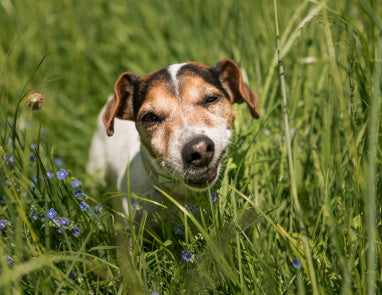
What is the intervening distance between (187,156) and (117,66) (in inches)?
120

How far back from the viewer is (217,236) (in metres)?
1.96

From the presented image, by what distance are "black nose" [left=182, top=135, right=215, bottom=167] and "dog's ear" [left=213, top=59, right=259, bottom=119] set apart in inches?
26.8

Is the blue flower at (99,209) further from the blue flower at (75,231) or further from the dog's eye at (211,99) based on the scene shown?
the dog's eye at (211,99)

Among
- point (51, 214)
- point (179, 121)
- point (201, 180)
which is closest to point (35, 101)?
point (51, 214)

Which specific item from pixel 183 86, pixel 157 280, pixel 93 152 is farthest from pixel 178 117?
pixel 93 152

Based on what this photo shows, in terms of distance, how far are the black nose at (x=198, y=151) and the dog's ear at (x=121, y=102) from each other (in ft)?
2.65

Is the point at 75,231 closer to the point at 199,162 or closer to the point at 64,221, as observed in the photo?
the point at 64,221

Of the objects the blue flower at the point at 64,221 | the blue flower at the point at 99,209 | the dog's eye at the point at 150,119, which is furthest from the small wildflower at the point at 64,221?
the dog's eye at the point at 150,119

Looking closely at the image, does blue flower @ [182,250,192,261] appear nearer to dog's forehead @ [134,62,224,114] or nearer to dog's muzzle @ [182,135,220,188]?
dog's muzzle @ [182,135,220,188]

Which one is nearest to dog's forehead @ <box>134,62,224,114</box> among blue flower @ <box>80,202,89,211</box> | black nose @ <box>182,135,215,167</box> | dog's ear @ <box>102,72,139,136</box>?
dog's ear @ <box>102,72,139,136</box>

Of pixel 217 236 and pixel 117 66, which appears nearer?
pixel 217 236

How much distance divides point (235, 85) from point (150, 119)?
2.60 ft

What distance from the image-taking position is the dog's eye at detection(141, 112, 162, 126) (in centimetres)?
256

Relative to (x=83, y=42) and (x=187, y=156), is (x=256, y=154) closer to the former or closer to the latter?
(x=187, y=156)
